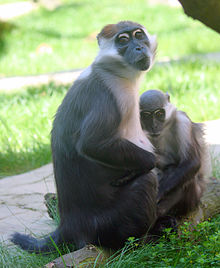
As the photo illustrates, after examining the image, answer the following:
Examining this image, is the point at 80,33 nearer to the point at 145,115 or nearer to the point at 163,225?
the point at 145,115

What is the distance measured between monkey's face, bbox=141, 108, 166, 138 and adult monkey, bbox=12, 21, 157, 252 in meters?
0.32

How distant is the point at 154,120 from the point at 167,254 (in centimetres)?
101

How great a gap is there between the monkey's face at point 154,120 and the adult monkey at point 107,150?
322mm

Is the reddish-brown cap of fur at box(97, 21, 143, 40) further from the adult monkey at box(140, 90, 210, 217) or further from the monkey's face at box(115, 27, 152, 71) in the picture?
the adult monkey at box(140, 90, 210, 217)

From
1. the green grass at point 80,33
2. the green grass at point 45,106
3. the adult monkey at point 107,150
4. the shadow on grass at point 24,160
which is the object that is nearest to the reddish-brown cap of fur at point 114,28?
the adult monkey at point 107,150

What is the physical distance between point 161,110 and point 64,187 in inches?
37.7

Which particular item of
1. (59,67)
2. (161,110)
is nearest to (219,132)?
(161,110)

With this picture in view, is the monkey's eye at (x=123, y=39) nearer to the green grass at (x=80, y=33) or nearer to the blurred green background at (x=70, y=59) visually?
the blurred green background at (x=70, y=59)

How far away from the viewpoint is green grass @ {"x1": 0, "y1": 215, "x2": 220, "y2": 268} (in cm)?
318

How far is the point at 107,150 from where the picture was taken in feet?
10.5

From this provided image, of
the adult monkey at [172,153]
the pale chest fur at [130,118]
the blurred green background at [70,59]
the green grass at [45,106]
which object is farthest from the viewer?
the blurred green background at [70,59]

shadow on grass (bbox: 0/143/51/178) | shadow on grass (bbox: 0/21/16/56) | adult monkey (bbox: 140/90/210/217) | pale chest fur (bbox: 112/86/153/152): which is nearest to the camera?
pale chest fur (bbox: 112/86/153/152)

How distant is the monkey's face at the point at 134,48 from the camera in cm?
338

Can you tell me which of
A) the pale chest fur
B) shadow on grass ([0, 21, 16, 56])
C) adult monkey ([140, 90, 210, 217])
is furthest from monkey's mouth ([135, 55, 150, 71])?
shadow on grass ([0, 21, 16, 56])
